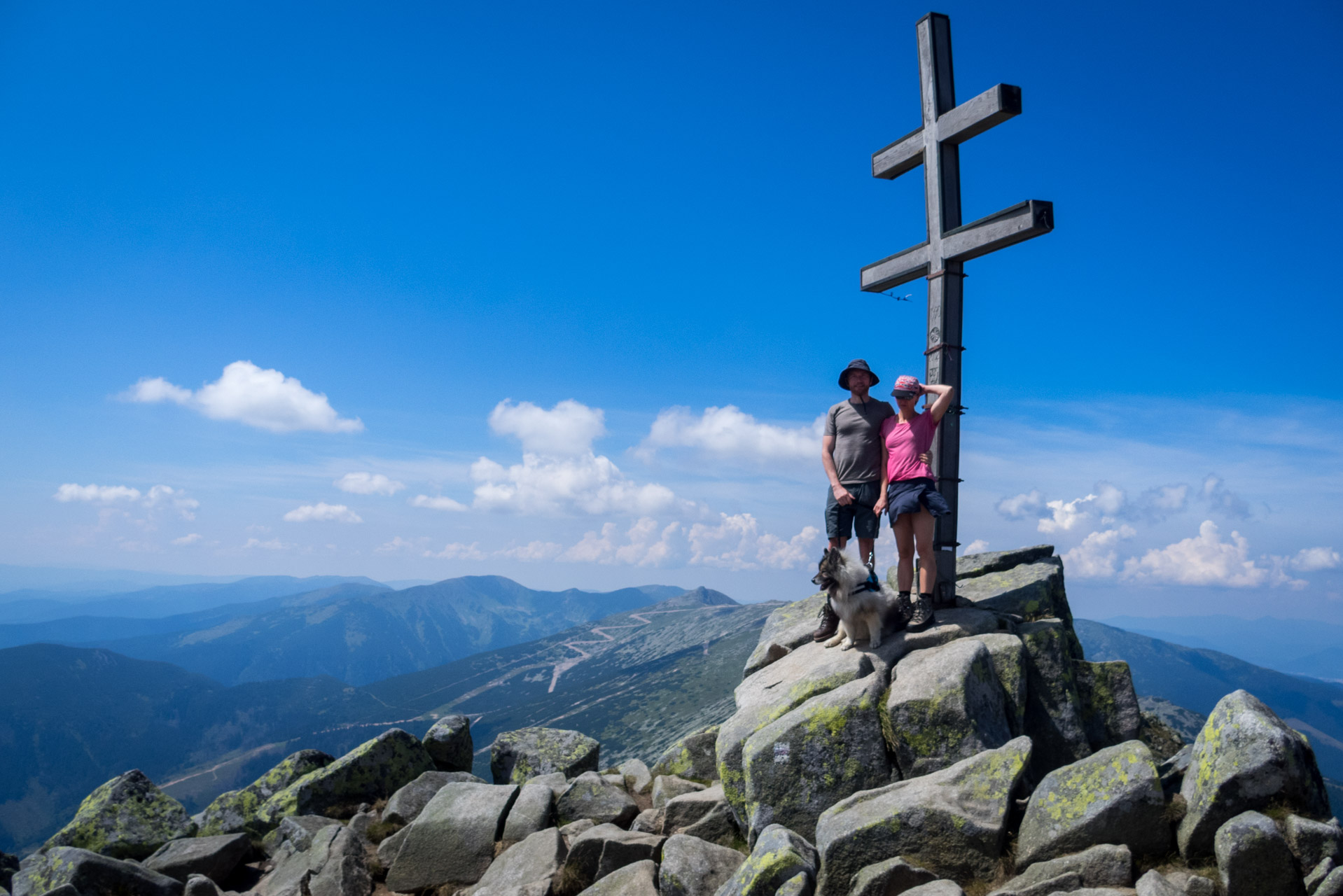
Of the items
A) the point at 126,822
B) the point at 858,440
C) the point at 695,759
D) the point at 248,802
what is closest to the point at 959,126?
the point at 858,440

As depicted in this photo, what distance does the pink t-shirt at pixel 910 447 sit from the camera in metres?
11.6

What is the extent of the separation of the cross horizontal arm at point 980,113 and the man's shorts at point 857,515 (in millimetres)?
6486

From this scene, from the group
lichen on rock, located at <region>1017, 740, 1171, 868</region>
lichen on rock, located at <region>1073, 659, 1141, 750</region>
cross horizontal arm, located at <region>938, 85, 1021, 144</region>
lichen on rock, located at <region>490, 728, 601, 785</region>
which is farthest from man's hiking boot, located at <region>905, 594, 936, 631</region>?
lichen on rock, located at <region>490, 728, 601, 785</region>

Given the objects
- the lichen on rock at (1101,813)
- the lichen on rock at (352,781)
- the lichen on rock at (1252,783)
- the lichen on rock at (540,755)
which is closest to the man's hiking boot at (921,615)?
the lichen on rock at (1101,813)

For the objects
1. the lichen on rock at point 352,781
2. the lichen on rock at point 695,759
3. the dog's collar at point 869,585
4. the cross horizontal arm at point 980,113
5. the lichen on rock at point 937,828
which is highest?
the cross horizontal arm at point 980,113

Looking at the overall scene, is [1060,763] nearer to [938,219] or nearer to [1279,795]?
[1279,795]

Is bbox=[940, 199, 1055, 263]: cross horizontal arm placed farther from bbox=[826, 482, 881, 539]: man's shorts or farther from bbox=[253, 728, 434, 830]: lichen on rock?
bbox=[253, 728, 434, 830]: lichen on rock

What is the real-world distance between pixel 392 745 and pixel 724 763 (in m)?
10.8

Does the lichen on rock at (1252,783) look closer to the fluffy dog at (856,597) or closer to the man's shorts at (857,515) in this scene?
the fluffy dog at (856,597)

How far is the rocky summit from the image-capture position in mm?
7234

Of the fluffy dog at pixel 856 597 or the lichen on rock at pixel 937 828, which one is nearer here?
the lichen on rock at pixel 937 828

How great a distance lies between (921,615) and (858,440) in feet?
10.3

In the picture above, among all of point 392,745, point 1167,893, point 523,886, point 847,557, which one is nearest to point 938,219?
point 847,557

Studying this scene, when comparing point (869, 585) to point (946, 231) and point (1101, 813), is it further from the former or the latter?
point (946, 231)
